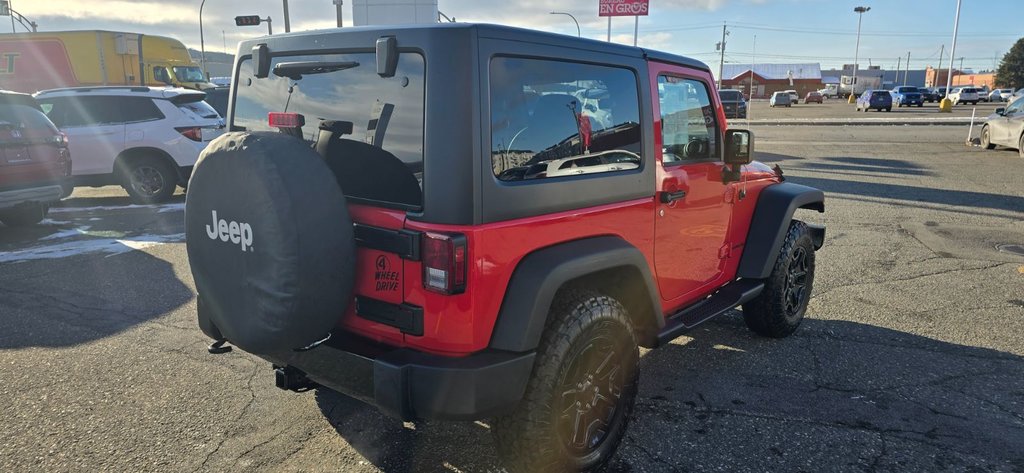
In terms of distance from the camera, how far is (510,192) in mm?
2438

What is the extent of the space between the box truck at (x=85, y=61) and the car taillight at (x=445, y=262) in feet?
78.8

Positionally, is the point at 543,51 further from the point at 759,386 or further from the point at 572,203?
the point at 759,386

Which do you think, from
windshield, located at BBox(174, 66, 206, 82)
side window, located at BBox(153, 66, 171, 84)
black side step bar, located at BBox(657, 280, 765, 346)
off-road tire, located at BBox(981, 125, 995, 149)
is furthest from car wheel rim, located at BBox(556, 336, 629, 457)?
side window, located at BBox(153, 66, 171, 84)

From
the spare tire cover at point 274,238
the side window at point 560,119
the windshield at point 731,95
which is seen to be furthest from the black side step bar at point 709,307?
the windshield at point 731,95

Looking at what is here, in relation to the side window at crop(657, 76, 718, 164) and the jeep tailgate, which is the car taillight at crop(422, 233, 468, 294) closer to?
the jeep tailgate

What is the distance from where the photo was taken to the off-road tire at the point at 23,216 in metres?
7.86

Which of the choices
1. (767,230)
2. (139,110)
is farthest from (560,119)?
(139,110)

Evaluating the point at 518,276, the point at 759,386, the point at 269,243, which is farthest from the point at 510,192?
the point at 759,386

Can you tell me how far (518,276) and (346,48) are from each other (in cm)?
118

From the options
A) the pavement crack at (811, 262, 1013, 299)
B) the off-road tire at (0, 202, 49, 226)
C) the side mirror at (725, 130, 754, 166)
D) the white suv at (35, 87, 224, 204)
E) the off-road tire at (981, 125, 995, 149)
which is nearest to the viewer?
the side mirror at (725, 130, 754, 166)

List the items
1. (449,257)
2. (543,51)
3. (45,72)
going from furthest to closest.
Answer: (45,72)
(543,51)
(449,257)

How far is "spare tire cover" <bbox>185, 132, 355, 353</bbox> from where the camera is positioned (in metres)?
2.30

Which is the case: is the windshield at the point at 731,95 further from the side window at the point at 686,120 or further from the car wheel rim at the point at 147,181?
the side window at the point at 686,120

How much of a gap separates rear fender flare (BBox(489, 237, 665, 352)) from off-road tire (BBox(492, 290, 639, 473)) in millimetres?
110
